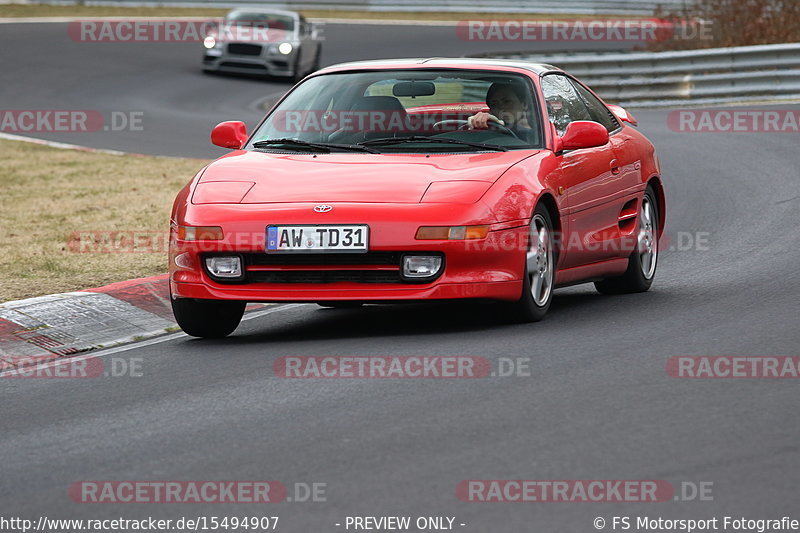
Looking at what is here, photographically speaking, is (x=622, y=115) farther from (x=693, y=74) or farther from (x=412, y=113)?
(x=693, y=74)

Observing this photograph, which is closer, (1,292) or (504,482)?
(504,482)

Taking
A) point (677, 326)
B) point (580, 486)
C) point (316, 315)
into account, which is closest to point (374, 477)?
point (580, 486)

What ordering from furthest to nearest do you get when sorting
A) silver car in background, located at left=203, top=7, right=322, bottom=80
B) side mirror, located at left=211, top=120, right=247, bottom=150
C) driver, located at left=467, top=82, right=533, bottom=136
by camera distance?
silver car in background, located at left=203, top=7, right=322, bottom=80, side mirror, located at left=211, top=120, right=247, bottom=150, driver, located at left=467, top=82, right=533, bottom=136

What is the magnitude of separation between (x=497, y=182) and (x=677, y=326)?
1213 millimetres

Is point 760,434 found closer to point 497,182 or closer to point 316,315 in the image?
point 497,182

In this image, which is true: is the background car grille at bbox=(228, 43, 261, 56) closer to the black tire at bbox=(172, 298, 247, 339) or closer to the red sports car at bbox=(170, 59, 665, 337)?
the red sports car at bbox=(170, 59, 665, 337)

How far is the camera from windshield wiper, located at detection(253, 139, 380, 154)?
8492mm

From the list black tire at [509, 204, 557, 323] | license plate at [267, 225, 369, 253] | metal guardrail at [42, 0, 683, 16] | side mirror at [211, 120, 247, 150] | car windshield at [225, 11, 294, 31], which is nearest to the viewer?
license plate at [267, 225, 369, 253]

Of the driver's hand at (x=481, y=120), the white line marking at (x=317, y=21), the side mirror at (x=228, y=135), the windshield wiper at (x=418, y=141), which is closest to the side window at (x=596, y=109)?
the driver's hand at (x=481, y=120)

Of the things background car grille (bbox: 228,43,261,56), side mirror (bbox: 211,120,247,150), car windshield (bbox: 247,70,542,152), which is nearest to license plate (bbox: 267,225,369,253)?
car windshield (bbox: 247,70,542,152)

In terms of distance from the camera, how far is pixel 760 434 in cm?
550

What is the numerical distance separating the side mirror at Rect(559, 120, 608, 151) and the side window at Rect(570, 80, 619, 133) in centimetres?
114

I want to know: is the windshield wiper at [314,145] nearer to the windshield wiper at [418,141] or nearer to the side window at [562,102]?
the windshield wiper at [418,141]

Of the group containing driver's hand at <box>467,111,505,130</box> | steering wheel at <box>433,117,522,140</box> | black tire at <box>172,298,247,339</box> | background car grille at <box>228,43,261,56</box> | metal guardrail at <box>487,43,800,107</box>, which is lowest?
background car grille at <box>228,43,261,56</box>
